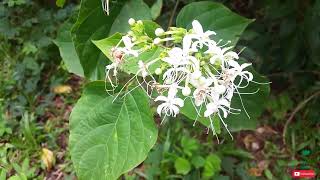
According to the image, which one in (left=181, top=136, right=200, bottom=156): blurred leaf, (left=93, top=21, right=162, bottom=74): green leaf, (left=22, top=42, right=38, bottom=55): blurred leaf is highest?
(left=93, top=21, right=162, bottom=74): green leaf

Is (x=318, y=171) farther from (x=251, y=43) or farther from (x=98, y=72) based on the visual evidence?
(x=98, y=72)

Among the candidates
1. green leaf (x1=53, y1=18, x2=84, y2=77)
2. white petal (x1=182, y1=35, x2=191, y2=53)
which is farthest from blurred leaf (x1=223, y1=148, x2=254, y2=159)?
white petal (x1=182, y1=35, x2=191, y2=53)

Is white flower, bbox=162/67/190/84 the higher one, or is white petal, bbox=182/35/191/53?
white petal, bbox=182/35/191/53

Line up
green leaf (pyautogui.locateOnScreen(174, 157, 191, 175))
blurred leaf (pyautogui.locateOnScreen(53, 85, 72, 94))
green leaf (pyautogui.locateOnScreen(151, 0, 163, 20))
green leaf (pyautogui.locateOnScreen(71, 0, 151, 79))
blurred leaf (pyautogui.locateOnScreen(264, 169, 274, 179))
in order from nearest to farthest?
green leaf (pyautogui.locateOnScreen(71, 0, 151, 79))
green leaf (pyautogui.locateOnScreen(151, 0, 163, 20))
green leaf (pyautogui.locateOnScreen(174, 157, 191, 175))
blurred leaf (pyautogui.locateOnScreen(264, 169, 274, 179))
blurred leaf (pyautogui.locateOnScreen(53, 85, 72, 94))

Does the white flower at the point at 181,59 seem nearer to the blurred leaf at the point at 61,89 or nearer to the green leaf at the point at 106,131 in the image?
the green leaf at the point at 106,131

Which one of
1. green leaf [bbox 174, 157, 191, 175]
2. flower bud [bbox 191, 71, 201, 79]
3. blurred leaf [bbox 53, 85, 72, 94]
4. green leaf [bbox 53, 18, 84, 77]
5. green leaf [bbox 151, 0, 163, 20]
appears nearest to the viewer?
flower bud [bbox 191, 71, 201, 79]

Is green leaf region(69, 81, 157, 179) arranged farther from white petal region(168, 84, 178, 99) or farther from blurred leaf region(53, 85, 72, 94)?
blurred leaf region(53, 85, 72, 94)
